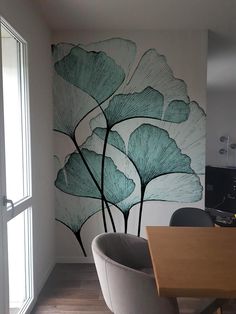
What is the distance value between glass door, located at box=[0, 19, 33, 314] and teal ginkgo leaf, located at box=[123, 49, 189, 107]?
137 centimetres

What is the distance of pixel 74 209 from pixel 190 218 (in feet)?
4.53

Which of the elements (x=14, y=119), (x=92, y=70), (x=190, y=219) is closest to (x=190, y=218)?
(x=190, y=219)

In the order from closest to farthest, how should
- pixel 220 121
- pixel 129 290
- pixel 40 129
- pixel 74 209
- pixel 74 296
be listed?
pixel 129 290
pixel 74 296
pixel 40 129
pixel 74 209
pixel 220 121

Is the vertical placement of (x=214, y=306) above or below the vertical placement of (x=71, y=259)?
above

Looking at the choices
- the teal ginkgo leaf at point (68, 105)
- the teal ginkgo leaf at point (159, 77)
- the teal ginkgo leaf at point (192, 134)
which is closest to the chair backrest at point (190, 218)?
the teal ginkgo leaf at point (192, 134)

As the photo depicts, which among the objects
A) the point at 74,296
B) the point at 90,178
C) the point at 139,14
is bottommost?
the point at 74,296

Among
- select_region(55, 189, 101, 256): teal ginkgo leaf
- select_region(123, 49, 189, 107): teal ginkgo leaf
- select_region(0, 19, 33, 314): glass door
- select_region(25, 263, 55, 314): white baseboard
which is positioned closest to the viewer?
select_region(0, 19, 33, 314): glass door

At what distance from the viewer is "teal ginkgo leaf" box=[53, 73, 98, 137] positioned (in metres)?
3.24

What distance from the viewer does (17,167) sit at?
2354 millimetres

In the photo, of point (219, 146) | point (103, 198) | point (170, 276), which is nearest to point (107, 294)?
point (170, 276)

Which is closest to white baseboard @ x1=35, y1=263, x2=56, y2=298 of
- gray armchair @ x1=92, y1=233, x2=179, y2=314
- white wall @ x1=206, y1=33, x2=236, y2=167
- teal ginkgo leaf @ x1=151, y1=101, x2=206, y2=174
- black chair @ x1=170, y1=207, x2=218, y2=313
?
gray armchair @ x1=92, y1=233, x2=179, y2=314

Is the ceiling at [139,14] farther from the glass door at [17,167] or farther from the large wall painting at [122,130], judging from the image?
the glass door at [17,167]

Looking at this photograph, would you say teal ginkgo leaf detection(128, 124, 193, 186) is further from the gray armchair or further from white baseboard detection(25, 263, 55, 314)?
the gray armchair

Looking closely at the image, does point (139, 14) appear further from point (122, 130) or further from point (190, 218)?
point (190, 218)
